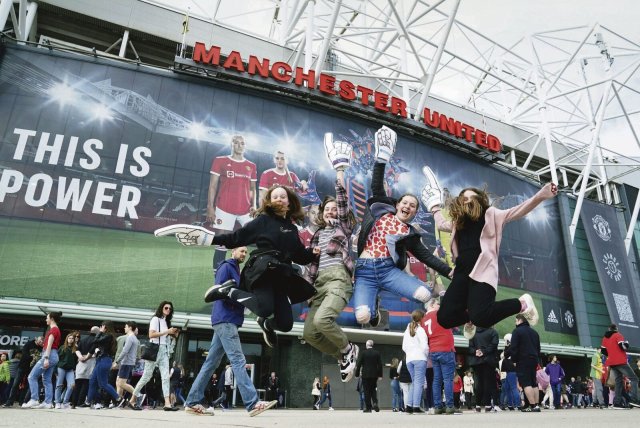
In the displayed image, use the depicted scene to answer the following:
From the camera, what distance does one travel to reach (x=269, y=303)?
14.4 feet

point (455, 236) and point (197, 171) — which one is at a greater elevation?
point (197, 171)

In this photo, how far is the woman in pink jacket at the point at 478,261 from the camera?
4148 mm

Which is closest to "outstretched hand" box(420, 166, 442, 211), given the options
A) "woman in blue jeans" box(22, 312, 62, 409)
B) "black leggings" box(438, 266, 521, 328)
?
"black leggings" box(438, 266, 521, 328)

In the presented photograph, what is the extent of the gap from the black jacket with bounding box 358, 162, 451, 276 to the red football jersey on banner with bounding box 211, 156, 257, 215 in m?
14.0

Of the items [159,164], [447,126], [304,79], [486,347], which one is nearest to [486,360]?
[486,347]

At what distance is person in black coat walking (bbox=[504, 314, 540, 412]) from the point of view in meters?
8.49

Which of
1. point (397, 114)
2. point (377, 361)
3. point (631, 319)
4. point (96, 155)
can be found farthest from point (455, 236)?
point (631, 319)

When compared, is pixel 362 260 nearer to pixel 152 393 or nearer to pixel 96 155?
pixel 152 393

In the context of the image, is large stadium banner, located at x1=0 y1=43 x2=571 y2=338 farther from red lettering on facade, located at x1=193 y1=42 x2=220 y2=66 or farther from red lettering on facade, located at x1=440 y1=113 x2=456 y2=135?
red lettering on facade, located at x1=440 y1=113 x2=456 y2=135

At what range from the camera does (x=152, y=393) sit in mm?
12609

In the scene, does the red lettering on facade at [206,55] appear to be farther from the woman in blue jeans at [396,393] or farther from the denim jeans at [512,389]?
the denim jeans at [512,389]

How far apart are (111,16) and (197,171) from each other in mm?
9875

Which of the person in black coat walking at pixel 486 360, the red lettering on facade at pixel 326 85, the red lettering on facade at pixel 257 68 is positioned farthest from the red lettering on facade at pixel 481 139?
the person in black coat walking at pixel 486 360

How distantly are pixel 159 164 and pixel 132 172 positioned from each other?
107 centimetres
